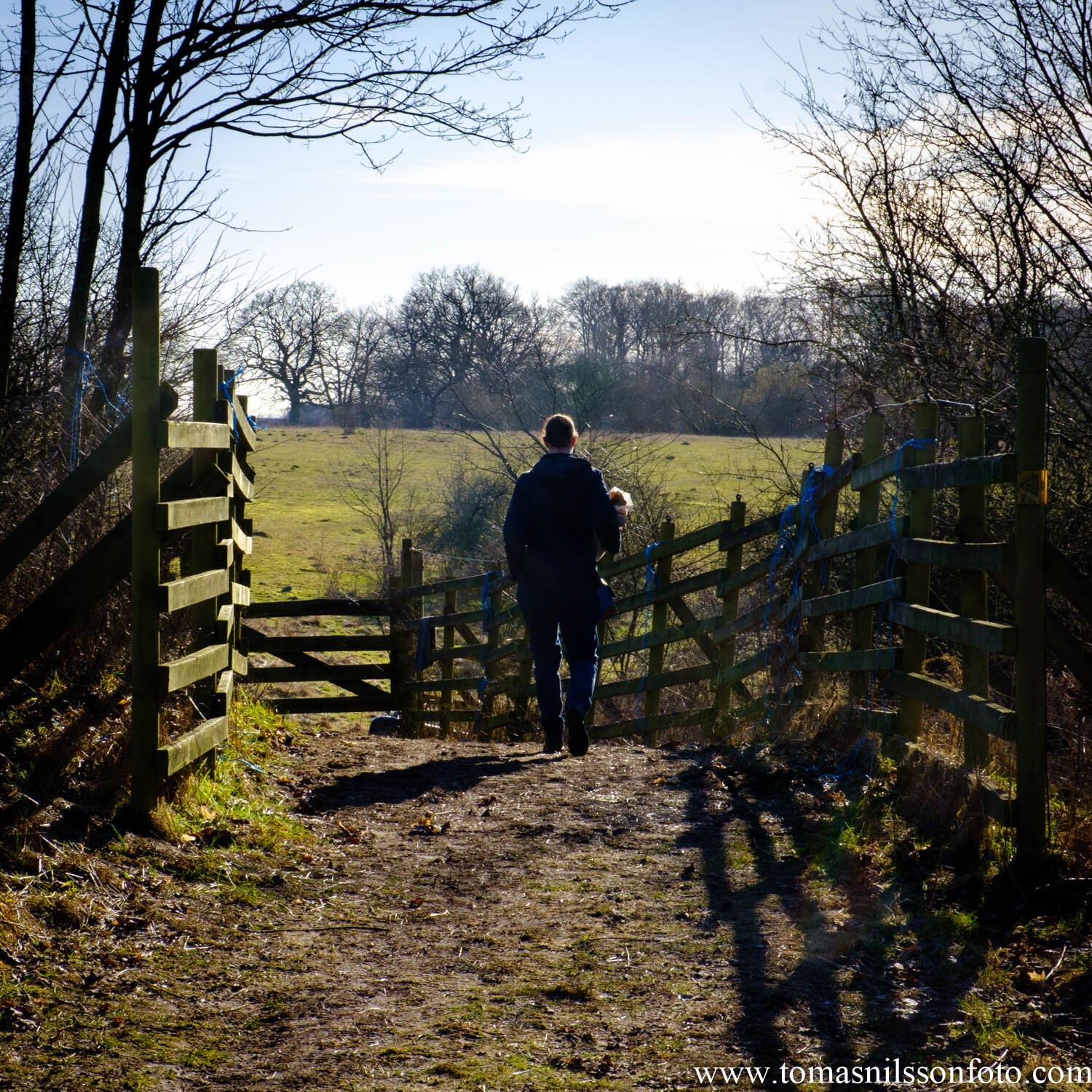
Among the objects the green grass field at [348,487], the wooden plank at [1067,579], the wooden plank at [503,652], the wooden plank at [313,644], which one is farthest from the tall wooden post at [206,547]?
the green grass field at [348,487]

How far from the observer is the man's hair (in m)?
6.54

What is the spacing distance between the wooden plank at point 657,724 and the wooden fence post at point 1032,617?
171 inches

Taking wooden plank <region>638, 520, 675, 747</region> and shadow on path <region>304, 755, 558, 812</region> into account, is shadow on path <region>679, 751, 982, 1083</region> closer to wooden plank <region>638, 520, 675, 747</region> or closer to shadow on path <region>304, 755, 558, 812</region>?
shadow on path <region>304, 755, 558, 812</region>

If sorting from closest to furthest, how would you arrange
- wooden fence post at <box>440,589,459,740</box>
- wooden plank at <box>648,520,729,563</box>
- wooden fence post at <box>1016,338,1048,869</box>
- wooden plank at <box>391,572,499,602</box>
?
1. wooden fence post at <box>1016,338,1048,869</box>
2. wooden plank at <box>648,520,729,563</box>
3. wooden plank at <box>391,572,499,602</box>
4. wooden fence post at <box>440,589,459,740</box>

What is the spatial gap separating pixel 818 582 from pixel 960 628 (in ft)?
7.87

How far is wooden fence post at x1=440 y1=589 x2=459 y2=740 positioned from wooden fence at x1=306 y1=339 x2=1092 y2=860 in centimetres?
3

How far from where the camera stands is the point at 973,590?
4320 mm

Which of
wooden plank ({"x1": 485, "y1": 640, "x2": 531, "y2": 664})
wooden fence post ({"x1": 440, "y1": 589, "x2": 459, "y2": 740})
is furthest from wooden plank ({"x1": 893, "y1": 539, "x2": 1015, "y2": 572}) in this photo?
wooden fence post ({"x1": 440, "y1": 589, "x2": 459, "y2": 740})

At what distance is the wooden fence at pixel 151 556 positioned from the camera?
4.35 meters

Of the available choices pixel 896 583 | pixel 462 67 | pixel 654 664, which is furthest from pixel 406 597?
pixel 896 583

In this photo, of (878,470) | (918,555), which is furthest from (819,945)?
(878,470)

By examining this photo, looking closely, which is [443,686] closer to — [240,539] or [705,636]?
[705,636]

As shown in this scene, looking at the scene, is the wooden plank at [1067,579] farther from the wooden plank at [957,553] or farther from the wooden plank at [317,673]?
the wooden plank at [317,673]

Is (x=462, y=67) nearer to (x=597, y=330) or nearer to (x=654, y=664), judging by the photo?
(x=654, y=664)
